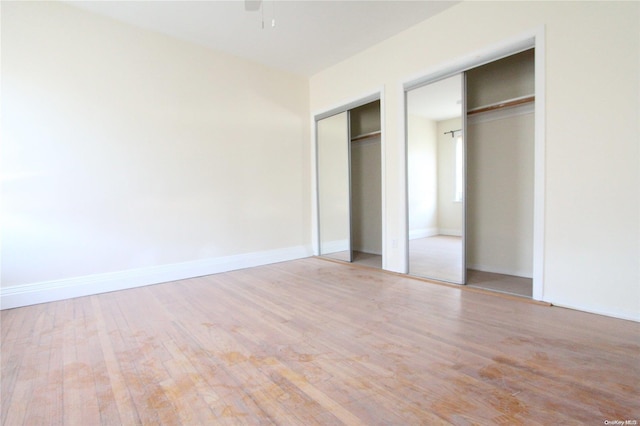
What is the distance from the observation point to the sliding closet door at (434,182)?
3.46 metres

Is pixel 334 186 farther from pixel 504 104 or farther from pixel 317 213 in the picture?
pixel 504 104

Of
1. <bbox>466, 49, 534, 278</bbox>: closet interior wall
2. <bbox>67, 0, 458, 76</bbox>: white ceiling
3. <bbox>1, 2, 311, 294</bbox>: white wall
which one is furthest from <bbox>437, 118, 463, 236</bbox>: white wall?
<bbox>1, 2, 311, 294</bbox>: white wall

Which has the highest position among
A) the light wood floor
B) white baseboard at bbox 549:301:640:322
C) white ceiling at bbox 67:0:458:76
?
white ceiling at bbox 67:0:458:76

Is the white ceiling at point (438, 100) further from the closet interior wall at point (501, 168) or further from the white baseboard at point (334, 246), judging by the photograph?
the white baseboard at point (334, 246)

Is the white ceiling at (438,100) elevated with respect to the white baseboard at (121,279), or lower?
elevated

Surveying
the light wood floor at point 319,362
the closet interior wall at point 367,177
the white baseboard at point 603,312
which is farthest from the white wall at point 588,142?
the closet interior wall at point 367,177

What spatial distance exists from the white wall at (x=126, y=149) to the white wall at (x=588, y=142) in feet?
10.1

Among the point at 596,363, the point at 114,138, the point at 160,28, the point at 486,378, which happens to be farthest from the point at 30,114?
the point at 596,363

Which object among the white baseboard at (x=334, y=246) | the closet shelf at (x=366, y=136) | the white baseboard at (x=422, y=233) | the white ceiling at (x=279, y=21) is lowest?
the white baseboard at (x=334, y=246)

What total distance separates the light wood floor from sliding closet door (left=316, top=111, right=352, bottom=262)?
189 cm

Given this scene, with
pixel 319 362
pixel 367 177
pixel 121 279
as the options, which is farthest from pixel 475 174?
pixel 121 279

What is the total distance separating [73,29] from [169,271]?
2.79 meters

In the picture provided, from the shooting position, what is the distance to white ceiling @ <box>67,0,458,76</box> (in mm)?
3117

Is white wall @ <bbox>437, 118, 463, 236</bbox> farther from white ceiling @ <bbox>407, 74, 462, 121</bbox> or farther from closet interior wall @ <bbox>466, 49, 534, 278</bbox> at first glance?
closet interior wall @ <bbox>466, 49, 534, 278</bbox>
